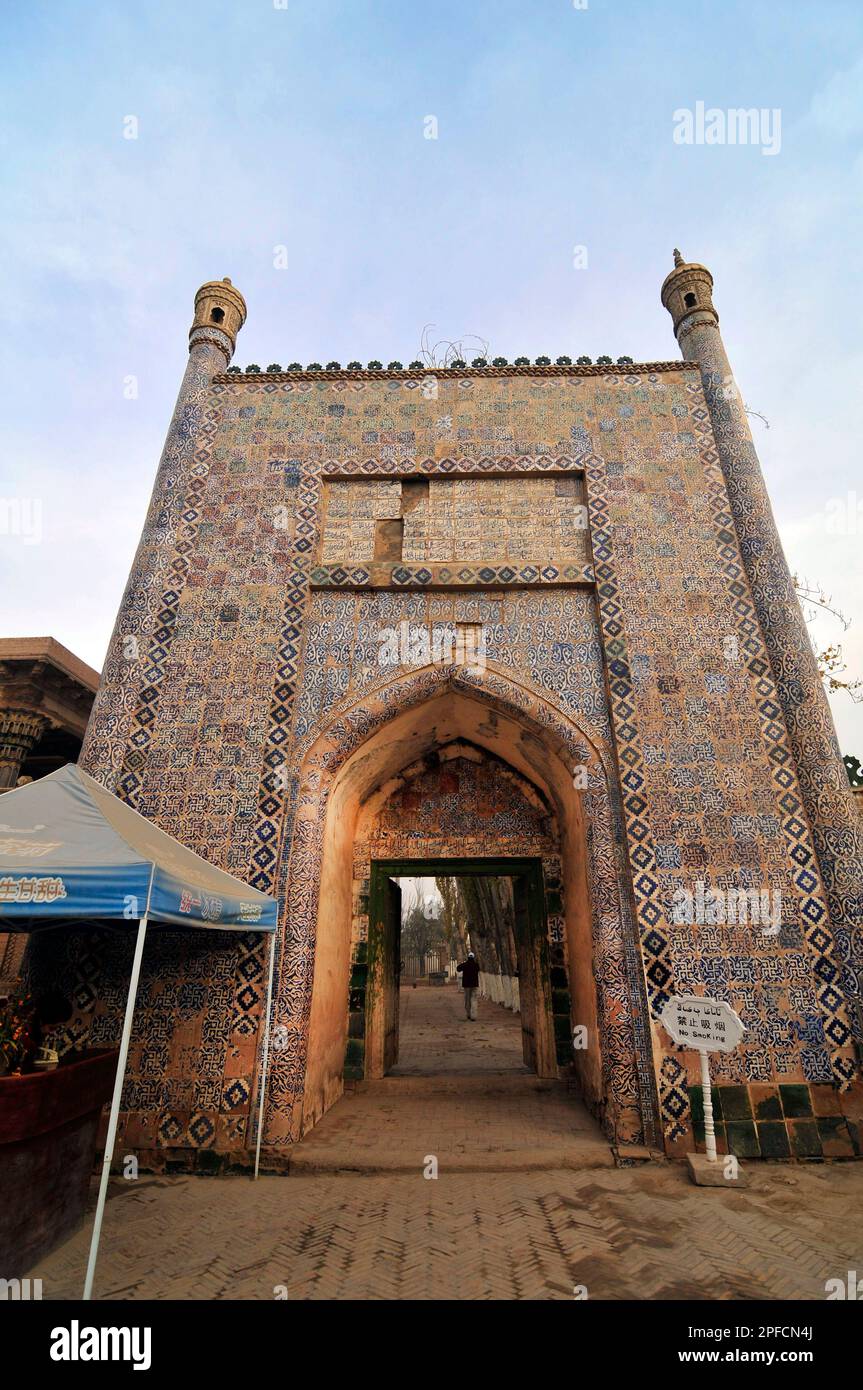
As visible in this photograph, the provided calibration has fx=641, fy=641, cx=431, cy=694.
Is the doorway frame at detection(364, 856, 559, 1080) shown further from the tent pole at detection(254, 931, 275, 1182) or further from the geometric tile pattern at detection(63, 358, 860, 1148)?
the tent pole at detection(254, 931, 275, 1182)

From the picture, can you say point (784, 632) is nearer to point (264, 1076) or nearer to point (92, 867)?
point (264, 1076)

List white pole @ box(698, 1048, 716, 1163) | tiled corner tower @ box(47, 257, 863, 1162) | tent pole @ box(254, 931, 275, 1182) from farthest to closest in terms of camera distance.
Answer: tiled corner tower @ box(47, 257, 863, 1162)
tent pole @ box(254, 931, 275, 1182)
white pole @ box(698, 1048, 716, 1163)

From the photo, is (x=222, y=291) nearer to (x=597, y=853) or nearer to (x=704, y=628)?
(x=704, y=628)

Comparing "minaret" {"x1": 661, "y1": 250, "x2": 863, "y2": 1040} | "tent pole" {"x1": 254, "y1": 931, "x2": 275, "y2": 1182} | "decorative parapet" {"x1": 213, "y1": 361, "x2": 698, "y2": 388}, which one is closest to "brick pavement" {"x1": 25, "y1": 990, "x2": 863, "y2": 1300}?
"tent pole" {"x1": 254, "y1": 931, "x2": 275, "y2": 1182}

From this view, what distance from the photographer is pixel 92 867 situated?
358cm

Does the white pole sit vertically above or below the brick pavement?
above

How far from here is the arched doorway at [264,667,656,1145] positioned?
5.46 metres

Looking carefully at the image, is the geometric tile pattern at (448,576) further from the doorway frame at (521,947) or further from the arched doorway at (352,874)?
the doorway frame at (521,947)

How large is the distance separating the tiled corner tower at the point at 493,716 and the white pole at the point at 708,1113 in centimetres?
34

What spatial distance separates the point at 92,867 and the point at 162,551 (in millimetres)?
4718

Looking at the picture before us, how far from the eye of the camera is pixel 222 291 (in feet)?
29.4

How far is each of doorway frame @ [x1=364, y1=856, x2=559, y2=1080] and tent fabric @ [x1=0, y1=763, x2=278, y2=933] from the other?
3.06 m

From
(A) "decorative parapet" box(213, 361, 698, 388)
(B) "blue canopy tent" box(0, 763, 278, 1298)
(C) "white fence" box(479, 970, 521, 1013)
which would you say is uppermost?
(A) "decorative parapet" box(213, 361, 698, 388)
